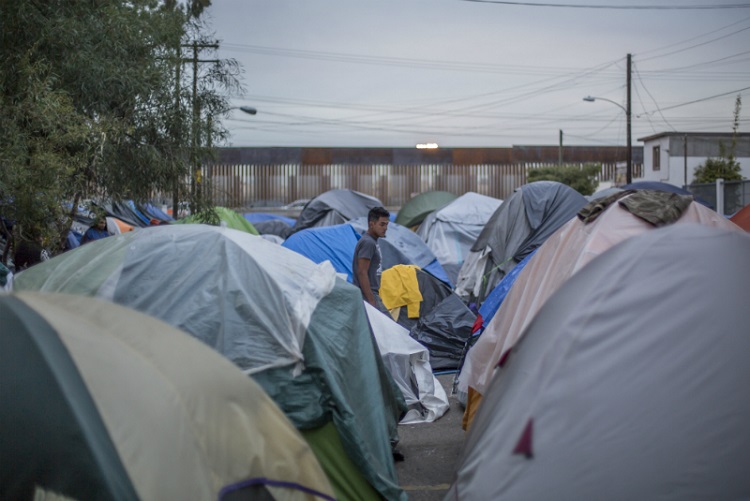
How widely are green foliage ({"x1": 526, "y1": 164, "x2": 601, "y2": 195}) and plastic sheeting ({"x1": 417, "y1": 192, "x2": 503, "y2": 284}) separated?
2153 cm

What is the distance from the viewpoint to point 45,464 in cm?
306

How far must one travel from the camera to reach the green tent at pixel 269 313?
5043mm

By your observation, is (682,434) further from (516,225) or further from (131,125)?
(516,225)

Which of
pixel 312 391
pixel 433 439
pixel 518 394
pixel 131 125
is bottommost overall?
pixel 433 439

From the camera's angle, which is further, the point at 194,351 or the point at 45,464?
the point at 194,351

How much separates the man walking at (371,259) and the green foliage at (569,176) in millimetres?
32226

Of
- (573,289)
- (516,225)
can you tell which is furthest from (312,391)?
(516,225)

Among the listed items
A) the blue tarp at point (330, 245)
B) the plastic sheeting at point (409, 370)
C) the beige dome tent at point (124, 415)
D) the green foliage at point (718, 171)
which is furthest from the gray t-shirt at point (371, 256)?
the green foliage at point (718, 171)

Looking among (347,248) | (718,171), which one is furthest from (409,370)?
(718,171)

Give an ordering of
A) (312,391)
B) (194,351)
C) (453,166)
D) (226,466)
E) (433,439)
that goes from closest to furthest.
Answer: (226,466)
(194,351)
(312,391)
(433,439)
(453,166)

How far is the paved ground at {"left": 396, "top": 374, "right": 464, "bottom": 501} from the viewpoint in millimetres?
5852

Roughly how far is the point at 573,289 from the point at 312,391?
6.12 feet

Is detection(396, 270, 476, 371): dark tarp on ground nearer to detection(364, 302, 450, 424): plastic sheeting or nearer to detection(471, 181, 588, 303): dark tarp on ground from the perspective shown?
detection(364, 302, 450, 424): plastic sheeting

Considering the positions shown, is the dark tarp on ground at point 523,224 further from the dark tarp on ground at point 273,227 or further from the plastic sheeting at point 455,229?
the dark tarp on ground at point 273,227
